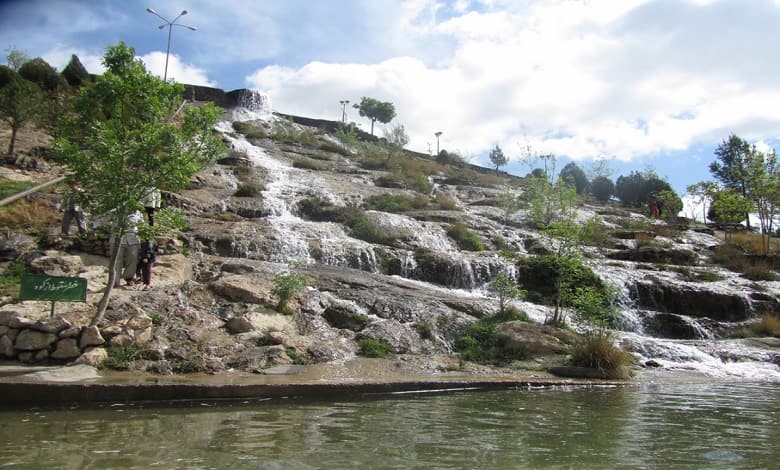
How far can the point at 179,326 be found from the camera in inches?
369

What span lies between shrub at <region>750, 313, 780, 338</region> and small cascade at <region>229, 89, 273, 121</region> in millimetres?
44583

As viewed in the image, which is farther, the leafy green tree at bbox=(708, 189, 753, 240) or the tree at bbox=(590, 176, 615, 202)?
the tree at bbox=(590, 176, 615, 202)

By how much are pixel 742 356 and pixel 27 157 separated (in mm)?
23916

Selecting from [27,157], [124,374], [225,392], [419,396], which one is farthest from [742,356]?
[27,157]

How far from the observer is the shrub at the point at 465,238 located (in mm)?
21281

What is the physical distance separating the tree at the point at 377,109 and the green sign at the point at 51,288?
63016 mm

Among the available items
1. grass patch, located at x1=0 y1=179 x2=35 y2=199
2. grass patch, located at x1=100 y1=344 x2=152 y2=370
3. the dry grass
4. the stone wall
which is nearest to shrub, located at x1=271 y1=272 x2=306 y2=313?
grass patch, located at x1=100 y1=344 x2=152 y2=370

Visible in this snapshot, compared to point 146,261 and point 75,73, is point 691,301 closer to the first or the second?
point 146,261

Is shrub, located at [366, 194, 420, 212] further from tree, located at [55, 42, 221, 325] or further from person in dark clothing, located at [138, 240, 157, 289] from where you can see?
tree, located at [55, 42, 221, 325]

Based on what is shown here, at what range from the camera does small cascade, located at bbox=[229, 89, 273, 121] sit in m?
52.3

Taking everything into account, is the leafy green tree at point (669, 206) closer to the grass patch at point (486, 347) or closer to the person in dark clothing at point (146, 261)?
the grass patch at point (486, 347)

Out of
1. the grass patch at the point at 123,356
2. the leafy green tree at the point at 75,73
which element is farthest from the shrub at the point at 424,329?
the leafy green tree at the point at 75,73

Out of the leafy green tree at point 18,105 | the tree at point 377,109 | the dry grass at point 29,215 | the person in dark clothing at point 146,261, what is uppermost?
the tree at point 377,109

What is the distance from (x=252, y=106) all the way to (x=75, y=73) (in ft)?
59.1
